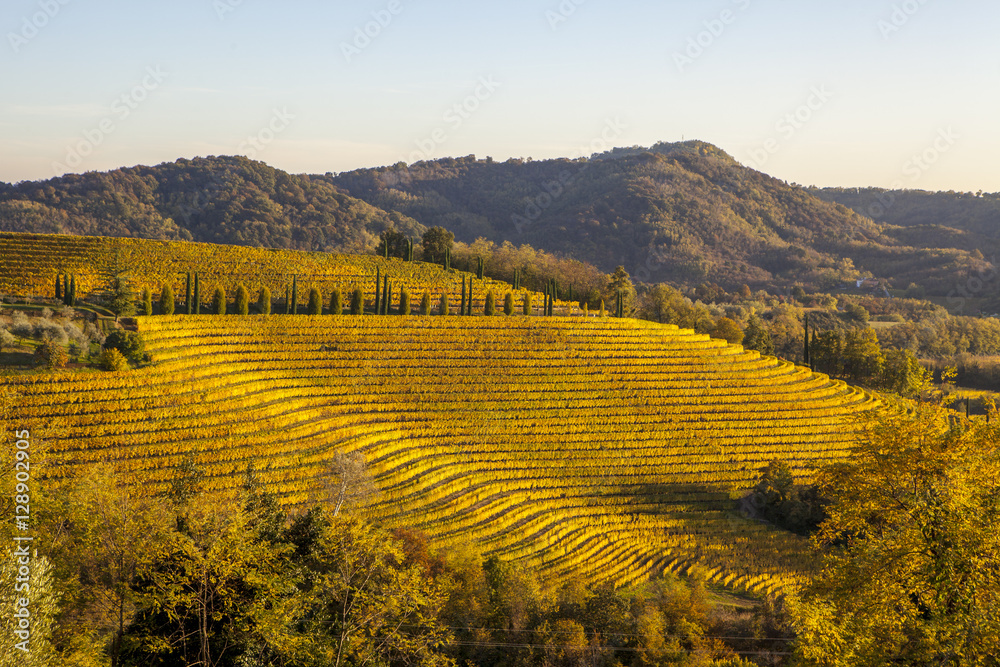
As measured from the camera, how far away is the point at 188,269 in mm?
46312

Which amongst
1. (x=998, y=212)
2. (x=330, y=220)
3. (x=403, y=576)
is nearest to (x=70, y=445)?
(x=403, y=576)

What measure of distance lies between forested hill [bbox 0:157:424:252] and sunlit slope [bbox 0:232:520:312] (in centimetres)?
3036

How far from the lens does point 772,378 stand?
5141 centimetres

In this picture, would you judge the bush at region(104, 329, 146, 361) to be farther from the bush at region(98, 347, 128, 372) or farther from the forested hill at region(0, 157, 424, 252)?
Answer: the forested hill at region(0, 157, 424, 252)

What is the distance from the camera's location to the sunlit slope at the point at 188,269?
136 ft

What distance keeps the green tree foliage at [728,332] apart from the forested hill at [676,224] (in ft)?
220

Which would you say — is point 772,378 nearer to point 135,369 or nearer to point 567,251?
point 135,369

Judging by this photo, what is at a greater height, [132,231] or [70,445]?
[132,231]

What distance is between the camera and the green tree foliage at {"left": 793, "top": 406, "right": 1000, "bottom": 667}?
10398 millimetres

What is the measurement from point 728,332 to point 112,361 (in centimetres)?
6227

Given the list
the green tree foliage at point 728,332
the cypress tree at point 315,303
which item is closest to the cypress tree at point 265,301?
the cypress tree at point 315,303

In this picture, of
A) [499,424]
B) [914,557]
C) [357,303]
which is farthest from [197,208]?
[914,557]

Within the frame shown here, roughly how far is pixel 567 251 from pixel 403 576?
445ft

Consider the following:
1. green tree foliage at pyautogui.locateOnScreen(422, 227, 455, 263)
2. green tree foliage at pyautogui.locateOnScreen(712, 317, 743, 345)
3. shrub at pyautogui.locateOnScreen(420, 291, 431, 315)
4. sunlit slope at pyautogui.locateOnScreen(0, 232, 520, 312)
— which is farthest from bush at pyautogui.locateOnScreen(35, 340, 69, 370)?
green tree foliage at pyautogui.locateOnScreen(712, 317, 743, 345)
